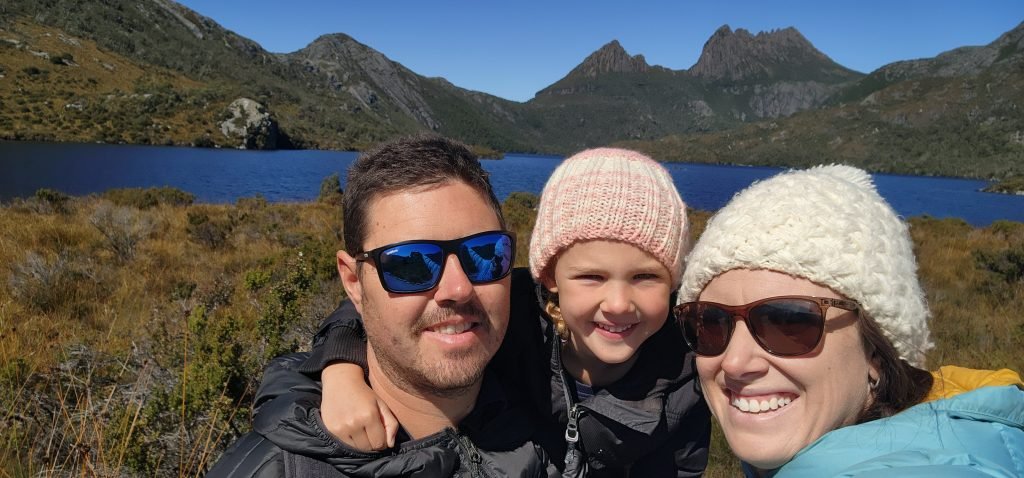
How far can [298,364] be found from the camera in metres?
1.96

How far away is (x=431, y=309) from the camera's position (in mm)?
1545

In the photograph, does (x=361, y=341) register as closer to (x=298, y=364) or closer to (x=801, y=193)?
(x=298, y=364)

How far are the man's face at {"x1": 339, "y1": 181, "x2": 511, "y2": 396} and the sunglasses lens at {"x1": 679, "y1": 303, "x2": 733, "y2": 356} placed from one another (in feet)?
2.02

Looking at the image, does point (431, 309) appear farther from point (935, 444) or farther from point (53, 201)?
point (53, 201)

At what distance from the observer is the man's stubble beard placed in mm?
1521

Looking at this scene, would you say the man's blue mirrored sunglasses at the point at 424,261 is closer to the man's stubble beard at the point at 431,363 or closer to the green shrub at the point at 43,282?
the man's stubble beard at the point at 431,363

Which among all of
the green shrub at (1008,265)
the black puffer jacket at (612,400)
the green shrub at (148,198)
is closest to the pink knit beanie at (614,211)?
the black puffer jacket at (612,400)

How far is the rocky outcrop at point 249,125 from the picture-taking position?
7412cm

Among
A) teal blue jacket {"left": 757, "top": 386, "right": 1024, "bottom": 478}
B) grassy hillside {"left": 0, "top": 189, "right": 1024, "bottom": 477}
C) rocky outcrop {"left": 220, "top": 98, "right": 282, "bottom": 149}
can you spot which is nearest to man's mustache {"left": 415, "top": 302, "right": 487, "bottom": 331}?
teal blue jacket {"left": 757, "top": 386, "right": 1024, "bottom": 478}

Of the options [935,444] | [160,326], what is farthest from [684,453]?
[160,326]

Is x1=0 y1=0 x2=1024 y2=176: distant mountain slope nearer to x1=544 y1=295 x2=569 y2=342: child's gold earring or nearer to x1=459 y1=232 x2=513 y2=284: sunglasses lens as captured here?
x1=544 y1=295 x2=569 y2=342: child's gold earring

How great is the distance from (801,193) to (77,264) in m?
7.20

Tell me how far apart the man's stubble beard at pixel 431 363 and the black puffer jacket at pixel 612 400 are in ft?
1.00

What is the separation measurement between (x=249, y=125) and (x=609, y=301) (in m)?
84.4
